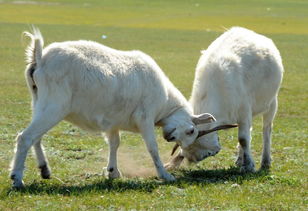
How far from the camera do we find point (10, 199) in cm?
841

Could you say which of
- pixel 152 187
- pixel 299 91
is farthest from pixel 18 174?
pixel 299 91

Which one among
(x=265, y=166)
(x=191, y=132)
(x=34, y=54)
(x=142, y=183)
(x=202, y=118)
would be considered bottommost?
(x=265, y=166)

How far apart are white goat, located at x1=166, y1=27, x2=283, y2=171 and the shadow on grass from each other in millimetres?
351

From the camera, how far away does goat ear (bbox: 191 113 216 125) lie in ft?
35.1

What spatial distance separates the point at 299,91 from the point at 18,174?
15639 mm

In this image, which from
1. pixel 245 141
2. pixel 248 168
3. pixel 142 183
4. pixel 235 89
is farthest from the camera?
pixel 245 141

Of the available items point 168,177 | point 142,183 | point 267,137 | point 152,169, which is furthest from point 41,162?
point 267,137

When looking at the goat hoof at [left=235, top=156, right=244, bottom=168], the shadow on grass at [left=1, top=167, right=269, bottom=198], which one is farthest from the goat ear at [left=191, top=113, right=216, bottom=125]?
the goat hoof at [left=235, top=156, right=244, bottom=168]

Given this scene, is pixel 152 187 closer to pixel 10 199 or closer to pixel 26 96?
pixel 10 199

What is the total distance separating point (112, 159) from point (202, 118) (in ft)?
5.22

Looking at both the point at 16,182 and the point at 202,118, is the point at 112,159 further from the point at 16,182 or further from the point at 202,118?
the point at 16,182

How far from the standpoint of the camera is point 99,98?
31.6ft

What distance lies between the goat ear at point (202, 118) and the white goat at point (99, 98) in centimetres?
2

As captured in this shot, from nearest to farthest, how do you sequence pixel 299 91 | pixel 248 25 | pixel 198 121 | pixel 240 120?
1. pixel 198 121
2. pixel 240 120
3. pixel 299 91
4. pixel 248 25
